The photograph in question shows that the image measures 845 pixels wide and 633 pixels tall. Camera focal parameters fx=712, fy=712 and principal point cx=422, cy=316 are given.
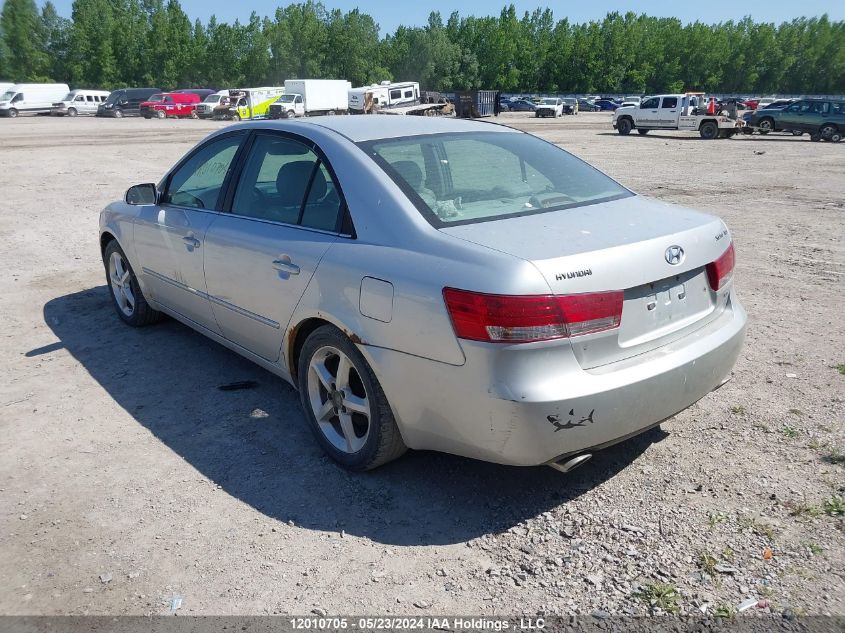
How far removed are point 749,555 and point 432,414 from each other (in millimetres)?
1383

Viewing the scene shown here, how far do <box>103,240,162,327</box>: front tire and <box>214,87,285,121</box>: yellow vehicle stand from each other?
42942 mm

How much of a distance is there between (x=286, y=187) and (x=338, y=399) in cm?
123

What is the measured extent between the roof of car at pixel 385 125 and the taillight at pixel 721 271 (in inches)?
61.7

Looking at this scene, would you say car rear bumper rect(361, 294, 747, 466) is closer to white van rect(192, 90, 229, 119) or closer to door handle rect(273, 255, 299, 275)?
door handle rect(273, 255, 299, 275)

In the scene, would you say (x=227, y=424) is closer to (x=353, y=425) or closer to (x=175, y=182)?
(x=353, y=425)

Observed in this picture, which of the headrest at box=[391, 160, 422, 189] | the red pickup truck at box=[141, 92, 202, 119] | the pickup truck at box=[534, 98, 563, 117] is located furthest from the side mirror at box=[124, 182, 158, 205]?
the pickup truck at box=[534, 98, 563, 117]

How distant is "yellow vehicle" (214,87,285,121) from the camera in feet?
153

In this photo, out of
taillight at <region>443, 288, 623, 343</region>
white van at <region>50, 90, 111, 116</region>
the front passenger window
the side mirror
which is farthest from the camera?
white van at <region>50, 90, 111, 116</region>

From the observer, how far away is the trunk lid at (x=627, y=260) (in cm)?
280

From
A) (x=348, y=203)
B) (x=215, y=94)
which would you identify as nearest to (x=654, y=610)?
(x=348, y=203)

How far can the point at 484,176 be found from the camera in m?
3.77

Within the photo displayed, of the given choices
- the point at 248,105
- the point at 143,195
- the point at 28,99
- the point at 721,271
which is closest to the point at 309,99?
the point at 248,105

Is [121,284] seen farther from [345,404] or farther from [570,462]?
[570,462]

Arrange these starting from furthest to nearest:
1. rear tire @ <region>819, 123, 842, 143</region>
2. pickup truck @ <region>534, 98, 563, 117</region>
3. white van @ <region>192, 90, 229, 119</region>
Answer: pickup truck @ <region>534, 98, 563, 117</region> → white van @ <region>192, 90, 229, 119</region> → rear tire @ <region>819, 123, 842, 143</region>
